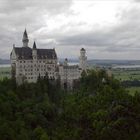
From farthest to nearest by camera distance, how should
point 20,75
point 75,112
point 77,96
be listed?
point 20,75 < point 77,96 < point 75,112

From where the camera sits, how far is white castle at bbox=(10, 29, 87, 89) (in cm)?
10294

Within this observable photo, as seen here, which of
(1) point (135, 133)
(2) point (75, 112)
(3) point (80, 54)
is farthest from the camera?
(3) point (80, 54)

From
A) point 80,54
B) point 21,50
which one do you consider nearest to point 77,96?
point 21,50

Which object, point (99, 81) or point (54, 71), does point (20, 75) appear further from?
point (99, 81)

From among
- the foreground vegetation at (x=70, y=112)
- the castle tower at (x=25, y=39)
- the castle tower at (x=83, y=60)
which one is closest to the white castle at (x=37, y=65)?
the castle tower at (x=25, y=39)

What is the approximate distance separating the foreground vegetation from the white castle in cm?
1262

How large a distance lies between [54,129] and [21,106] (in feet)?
30.8

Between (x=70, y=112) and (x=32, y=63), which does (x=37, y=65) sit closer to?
(x=32, y=63)

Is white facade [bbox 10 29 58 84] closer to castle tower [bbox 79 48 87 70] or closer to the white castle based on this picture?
the white castle

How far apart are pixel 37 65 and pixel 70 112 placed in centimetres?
4095

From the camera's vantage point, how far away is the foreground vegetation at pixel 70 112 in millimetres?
43969

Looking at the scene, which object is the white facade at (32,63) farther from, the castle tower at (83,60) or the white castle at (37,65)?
the castle tower at (83,60)

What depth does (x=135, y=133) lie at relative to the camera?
4119 cm

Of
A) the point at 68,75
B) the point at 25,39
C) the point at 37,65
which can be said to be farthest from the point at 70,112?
the point at 25,39
